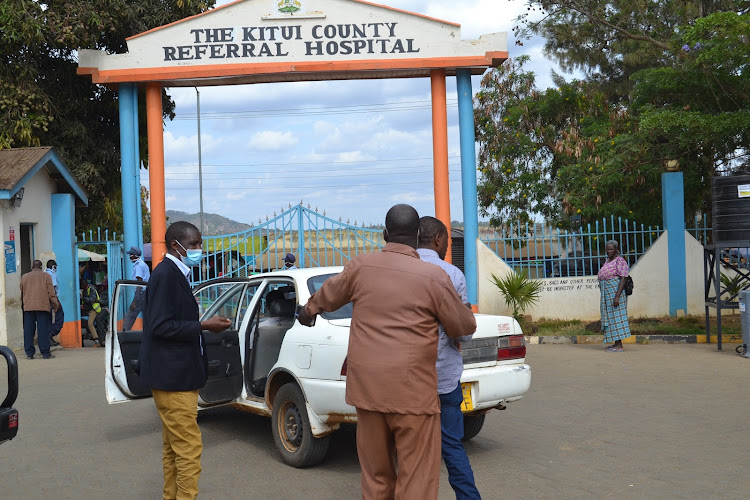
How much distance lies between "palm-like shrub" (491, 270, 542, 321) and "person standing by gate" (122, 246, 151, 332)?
248 inches

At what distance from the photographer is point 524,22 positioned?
19.5m

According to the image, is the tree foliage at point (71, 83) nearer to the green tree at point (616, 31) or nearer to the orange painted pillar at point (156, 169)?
the orange painted pillar at point (156, 169)

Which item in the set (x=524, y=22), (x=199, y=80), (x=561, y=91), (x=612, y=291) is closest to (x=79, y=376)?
(x=199, y=80)

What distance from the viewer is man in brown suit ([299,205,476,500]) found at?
11.7ft

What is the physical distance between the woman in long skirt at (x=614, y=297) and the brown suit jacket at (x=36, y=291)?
352 inches

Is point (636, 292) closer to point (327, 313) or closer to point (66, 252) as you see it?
point (327, 313)

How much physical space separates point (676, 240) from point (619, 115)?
752cm

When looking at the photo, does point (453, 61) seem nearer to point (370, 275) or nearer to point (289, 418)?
point (289, 418)

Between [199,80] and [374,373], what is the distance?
1167cm

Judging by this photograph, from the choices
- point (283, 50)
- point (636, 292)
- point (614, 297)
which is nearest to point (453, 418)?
point (614, 297)

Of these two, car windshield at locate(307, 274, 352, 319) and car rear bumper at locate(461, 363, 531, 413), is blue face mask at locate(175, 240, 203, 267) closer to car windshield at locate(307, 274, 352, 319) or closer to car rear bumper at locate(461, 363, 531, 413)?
car windshield at locate(307, 274, 352, 319)

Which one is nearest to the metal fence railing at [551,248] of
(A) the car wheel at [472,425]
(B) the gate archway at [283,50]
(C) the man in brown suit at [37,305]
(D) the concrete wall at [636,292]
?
(D) the concrete wall at [636,292]

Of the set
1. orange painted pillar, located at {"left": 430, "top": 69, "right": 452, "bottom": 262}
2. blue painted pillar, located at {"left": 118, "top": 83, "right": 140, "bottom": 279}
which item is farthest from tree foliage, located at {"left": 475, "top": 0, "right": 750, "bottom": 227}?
blue painted pillar, located at {"left": 118, "top": 83, "right": 140, "bottom": 279}

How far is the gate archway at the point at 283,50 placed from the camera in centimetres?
1377
